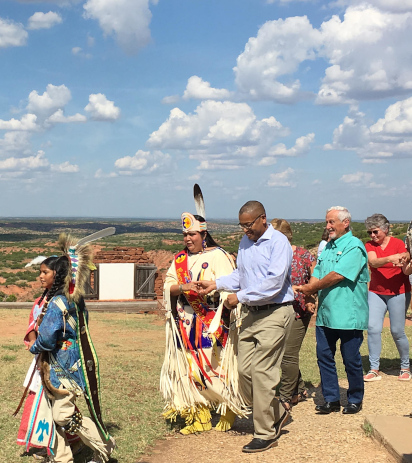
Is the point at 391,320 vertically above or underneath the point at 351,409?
above

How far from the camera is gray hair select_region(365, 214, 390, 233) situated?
703 cm

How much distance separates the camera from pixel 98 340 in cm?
1167

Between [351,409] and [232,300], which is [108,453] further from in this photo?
[351,409]

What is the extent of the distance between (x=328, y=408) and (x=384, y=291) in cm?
196

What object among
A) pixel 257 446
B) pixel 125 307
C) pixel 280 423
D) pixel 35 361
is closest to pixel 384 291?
pixel 280 423

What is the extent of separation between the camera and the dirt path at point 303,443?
4.70 metres

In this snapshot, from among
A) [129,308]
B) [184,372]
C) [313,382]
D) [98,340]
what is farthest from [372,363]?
[129,308]

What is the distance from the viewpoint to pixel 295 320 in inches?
241

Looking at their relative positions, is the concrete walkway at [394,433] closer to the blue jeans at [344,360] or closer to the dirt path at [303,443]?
the dirt path at [303,443]

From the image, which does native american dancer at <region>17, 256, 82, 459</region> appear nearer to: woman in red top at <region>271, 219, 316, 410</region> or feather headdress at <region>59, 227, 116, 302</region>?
feather headdress at <region>59, 227, 116, 302</region>

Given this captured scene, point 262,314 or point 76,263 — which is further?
point 262,314

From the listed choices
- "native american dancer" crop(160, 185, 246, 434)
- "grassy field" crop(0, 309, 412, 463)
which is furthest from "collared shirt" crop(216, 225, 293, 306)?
"grassy field" crop(0, 309, 412, 463)

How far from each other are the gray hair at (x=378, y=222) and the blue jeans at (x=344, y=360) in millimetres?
1693

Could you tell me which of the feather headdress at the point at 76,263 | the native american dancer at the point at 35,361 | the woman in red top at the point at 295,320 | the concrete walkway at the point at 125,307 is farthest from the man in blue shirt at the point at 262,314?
the concrete walkway at the point at 125,307
